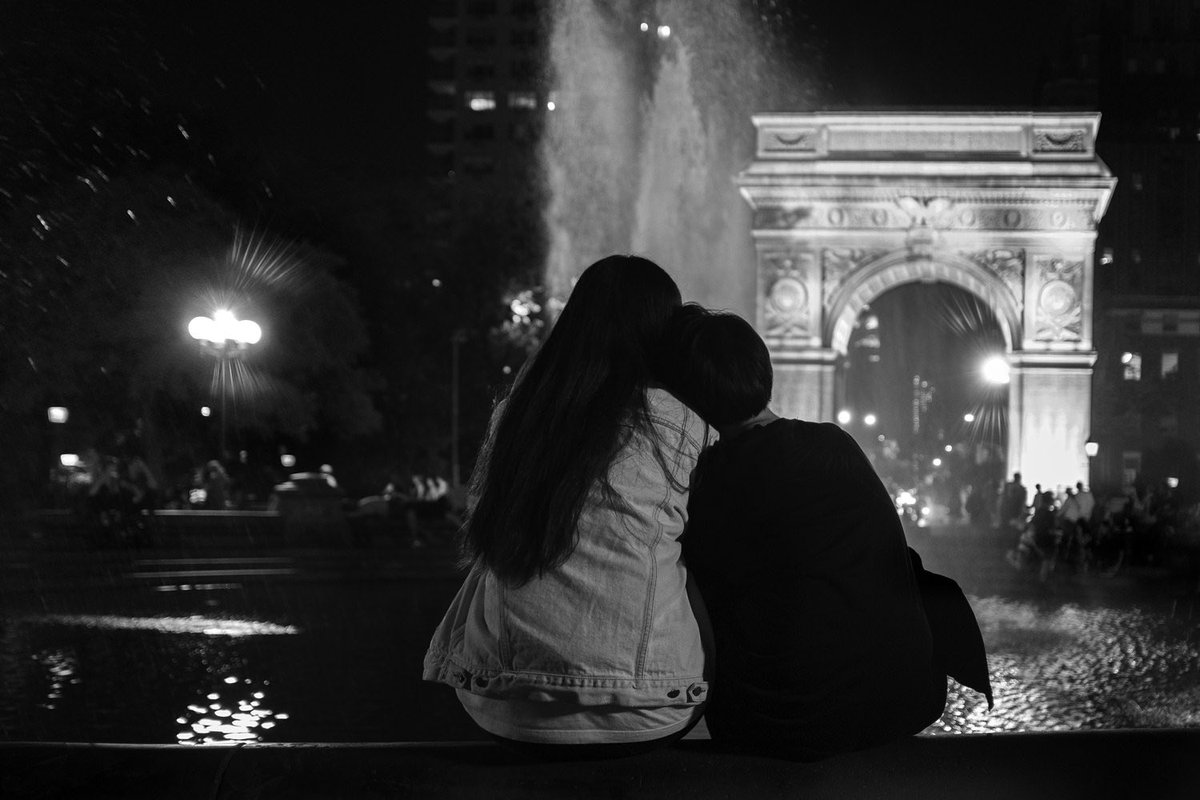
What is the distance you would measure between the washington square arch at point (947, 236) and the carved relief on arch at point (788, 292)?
31mm

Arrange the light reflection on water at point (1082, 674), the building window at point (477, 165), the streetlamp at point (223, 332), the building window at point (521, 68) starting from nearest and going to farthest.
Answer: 1. the light reflection on water at point (1082, 674)
2. the streetlamp at point (223, 332)
3. the building window at point (477, 165)
4. the building window at point (521, 68)

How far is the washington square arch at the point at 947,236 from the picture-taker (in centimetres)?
2867

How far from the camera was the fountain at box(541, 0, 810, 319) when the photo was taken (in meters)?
31.4

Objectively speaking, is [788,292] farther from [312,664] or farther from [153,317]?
[312,664]

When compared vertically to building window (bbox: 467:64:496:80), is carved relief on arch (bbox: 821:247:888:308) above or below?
below

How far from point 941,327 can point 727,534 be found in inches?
2883

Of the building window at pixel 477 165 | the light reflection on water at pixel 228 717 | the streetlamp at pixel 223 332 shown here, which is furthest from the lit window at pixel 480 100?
the light reflection on water at pixel 228 717

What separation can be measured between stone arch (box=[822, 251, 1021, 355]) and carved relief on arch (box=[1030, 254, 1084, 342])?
0.45m

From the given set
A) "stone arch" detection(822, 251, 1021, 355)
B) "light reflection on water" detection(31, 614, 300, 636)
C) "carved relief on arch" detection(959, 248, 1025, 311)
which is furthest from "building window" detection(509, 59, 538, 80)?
"light reflection on water" detection(31, 614, 300, 636)

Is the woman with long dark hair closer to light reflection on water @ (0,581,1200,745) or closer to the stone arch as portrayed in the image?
light reflection on water @ (0,581,1200,745)

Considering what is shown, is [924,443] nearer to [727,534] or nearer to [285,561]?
[285,561]

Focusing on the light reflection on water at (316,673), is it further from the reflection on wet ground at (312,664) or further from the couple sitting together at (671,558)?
the couple sitting together at (671,558)

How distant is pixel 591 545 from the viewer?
8.63 ft

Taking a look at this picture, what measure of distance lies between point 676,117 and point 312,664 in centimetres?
2562
